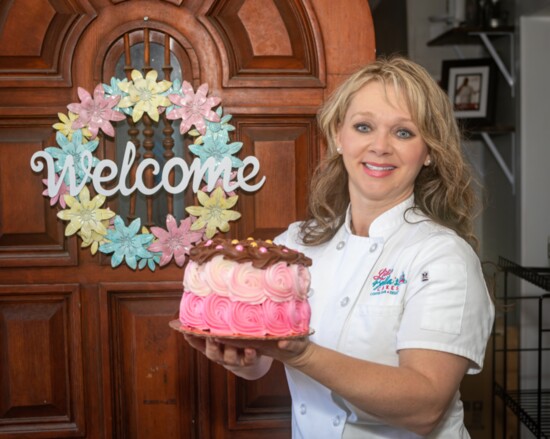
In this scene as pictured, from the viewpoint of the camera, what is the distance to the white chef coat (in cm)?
151

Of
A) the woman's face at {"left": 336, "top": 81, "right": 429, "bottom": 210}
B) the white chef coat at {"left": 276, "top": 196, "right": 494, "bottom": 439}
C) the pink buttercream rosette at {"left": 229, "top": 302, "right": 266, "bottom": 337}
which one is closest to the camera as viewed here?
the pink buttercream rosette at {"left": 229, "top": 302, "right": 266, "bottom": 337}

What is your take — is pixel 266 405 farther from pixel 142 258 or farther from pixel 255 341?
pixel 255 341

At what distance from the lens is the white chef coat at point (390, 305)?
4.96 feet

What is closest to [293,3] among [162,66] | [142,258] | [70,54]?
[162,66]

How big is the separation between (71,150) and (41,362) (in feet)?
1.90

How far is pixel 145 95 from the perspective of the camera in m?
1.99

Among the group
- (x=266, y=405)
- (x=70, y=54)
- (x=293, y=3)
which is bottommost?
(x=266, y=405)

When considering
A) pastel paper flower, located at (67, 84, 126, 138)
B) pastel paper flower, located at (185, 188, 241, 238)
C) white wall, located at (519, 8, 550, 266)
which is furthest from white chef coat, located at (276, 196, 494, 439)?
white wall, located at (519, 8, 550, 266)

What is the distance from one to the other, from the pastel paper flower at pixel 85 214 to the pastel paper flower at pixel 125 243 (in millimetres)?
33

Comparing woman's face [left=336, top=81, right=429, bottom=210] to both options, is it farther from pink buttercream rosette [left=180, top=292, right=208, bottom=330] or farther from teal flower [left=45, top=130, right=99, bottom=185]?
teal flower [left=45, top=130, right=99, bottom=185]

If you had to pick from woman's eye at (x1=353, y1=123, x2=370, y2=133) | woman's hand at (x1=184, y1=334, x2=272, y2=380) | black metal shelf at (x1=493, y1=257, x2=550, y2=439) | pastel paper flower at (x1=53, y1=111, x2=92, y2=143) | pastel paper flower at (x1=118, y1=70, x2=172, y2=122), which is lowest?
black metal shelf at (x1=493, y1=257, x2=550, y2=439)

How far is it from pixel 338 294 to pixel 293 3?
31.5 inches

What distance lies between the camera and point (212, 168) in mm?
1992

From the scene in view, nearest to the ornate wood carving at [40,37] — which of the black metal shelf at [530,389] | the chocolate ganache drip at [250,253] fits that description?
the chocolate ganache drip at [250,253]
